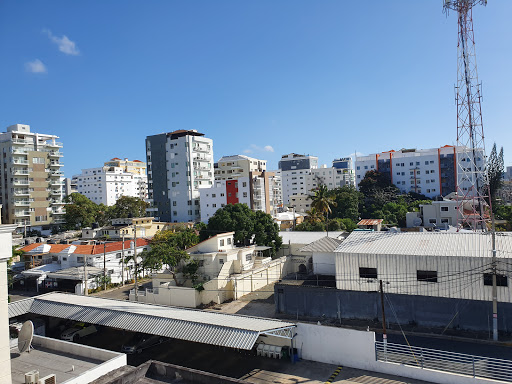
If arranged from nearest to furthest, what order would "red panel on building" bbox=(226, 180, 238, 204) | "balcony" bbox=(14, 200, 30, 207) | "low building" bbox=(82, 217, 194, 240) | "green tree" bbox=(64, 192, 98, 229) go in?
1. "low building" bbox=(82, 217, 194, 240)
2. "balcony" bbox=(14, 200, 30, 207)
3. "green tree" bbox=(64, 192, 98, 229)
4. "red panel on building" bbox=(226, 180, 238, 204)

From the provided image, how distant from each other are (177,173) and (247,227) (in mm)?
38898

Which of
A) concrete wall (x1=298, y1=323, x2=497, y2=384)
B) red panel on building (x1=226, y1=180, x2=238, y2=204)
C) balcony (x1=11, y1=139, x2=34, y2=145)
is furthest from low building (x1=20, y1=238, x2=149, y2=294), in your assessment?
balcony (x1=11, y1=139, x2=34, y2=145)

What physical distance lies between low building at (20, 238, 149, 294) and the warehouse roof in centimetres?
1458

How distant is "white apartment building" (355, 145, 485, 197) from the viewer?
312ft

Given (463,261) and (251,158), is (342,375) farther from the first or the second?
(251,158)

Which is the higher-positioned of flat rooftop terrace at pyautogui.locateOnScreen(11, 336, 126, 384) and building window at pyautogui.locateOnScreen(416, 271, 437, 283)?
building window at pyautogui.locateOnScreen(416, 271, 437, 283)

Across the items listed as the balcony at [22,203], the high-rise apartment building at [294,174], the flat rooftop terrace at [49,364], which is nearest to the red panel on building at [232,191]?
the balcony at [22,203]

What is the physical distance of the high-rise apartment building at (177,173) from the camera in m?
78.1

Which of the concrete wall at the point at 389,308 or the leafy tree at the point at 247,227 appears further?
the leafy tree at the point at 247,227

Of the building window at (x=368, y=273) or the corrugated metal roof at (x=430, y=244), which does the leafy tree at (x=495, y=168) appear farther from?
the building window at (x=368, y=273)

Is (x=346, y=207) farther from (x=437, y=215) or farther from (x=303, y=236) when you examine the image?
(x=303, y=236)

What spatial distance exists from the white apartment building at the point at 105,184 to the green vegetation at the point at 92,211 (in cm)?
4123

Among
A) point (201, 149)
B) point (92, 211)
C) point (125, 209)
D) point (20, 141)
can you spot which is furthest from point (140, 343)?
point (20, 141)

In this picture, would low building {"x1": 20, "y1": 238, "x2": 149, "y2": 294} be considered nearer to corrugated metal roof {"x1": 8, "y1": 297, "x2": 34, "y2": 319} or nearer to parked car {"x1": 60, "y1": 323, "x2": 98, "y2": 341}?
parked car {"x1": 60, "y1": 323, "x2": 98, "y2": 341}
